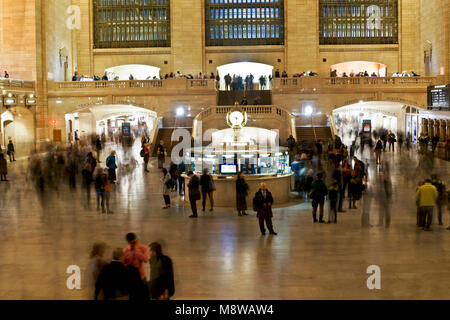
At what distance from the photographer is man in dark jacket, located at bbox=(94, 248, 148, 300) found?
22.5 ft

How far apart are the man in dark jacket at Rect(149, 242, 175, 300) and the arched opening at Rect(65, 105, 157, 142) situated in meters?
28.1

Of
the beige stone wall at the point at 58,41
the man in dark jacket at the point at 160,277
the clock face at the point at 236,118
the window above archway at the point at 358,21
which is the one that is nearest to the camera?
the man in dark jacket at the point at 160,277

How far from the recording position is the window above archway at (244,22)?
1636 inches

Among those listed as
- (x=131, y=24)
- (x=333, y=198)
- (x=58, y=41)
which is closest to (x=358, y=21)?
(x=131, y=24)

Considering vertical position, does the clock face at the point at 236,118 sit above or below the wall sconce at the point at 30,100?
below

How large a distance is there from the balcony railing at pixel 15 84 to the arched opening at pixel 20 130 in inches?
48.8

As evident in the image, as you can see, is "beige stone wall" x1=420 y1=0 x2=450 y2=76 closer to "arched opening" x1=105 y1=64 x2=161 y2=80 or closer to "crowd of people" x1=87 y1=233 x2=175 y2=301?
"arched opening" x1=105 y1=64 x2=161 y2=80

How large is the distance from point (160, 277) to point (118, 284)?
27.4 inches

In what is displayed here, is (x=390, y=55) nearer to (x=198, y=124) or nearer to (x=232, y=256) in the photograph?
(x=198, y=124)

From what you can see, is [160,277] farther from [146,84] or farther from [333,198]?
[146,84]

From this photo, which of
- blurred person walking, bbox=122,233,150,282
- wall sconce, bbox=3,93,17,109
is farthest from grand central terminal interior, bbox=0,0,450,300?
wall sconce, bbox=3,93,17,109

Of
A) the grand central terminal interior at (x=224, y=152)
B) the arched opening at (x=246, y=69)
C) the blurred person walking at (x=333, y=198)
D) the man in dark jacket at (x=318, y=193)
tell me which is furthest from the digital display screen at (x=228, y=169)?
the arched opening at (x=246, y=69)

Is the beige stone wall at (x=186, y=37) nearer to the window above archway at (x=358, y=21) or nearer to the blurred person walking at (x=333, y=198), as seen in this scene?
the window above archway at (x=358, y=21)
